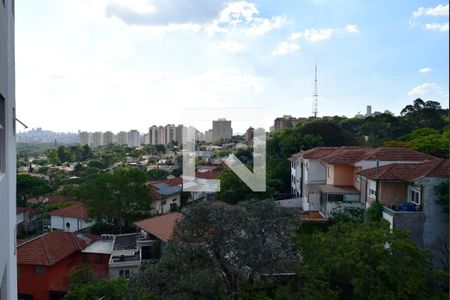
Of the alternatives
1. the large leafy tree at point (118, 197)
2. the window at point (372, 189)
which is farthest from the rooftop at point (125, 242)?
the window at point (372, 189)

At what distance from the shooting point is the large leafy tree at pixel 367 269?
18.1 feet

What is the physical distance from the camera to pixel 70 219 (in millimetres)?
17078

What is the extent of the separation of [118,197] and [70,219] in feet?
12.9

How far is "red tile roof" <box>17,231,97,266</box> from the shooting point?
1059 cm

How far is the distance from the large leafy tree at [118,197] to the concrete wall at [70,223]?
2.25 metres

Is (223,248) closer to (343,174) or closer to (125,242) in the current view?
(125,242)

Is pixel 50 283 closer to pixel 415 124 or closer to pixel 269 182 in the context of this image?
pixel 269 182

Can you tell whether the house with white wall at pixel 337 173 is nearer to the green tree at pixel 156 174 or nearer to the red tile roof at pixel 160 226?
the red tile roof at pixel 160 226

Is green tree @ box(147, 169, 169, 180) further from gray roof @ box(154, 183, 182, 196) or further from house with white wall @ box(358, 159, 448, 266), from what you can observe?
house with white wall @ box(358, 159, 448, 266)

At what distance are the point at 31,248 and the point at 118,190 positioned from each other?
4.05m

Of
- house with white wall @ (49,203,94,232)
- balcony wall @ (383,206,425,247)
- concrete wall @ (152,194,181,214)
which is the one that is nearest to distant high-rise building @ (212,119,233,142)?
concrete wall @ (152,194,181,214)

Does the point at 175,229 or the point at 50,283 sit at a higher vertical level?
the point at 175,229

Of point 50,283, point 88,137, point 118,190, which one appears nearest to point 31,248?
point 50,283

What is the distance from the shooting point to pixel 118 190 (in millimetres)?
14664
